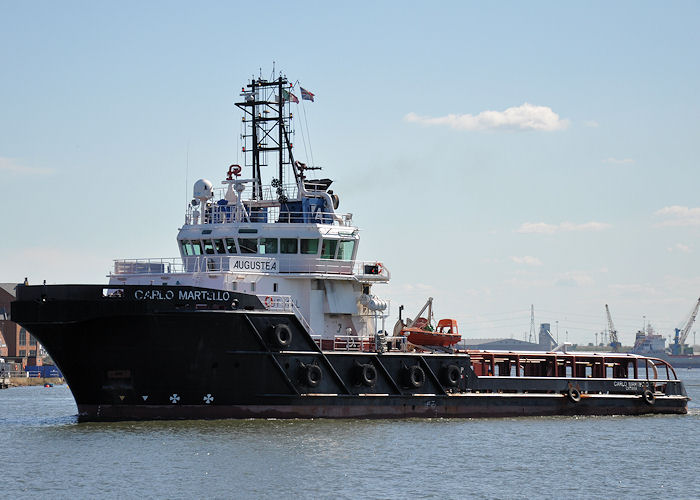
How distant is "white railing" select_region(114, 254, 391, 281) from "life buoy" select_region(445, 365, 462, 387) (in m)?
3.97

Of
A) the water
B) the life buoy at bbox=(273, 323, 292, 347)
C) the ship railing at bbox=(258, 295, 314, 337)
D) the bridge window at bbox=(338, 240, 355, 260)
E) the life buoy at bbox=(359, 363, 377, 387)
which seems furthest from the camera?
the bridge window at bbox=(338, 240, 355, 260)

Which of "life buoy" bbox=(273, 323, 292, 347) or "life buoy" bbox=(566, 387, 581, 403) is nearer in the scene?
"life buoy" bbox=(273, 323, 292, 347)

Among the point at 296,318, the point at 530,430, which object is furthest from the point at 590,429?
the point at 296,318

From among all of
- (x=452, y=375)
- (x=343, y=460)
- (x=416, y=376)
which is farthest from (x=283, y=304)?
(x=343, y=460)

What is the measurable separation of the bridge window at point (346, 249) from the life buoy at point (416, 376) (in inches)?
193

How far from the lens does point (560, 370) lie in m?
41.5

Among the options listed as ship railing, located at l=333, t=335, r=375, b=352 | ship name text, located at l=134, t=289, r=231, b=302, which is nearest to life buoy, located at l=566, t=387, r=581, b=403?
ship railing, located at l=333, t=335, r=375, b=352

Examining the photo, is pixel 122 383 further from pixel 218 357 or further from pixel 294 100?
pixel 294 100

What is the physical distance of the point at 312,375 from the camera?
3319cm

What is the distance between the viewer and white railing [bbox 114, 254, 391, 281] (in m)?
35.1

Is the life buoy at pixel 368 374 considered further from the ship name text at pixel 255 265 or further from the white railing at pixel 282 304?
the ship name text at pixel 255 265

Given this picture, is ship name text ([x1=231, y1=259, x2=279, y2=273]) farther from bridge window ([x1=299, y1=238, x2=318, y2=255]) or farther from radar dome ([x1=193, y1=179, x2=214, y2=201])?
radar dome ([x1=193, y1=179, x2=214, y2=201])

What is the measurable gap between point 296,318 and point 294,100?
33.8 ft

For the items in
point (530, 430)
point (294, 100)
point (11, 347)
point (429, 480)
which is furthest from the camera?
point (11, 347)
